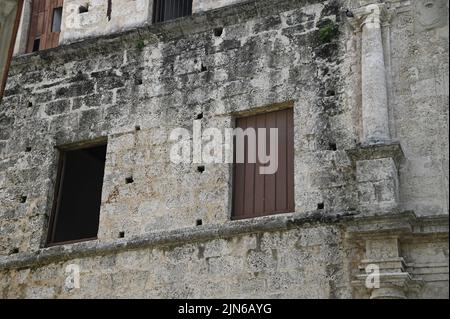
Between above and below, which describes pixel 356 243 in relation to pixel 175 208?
below

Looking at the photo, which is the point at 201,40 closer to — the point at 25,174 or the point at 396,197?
the point at 25,174

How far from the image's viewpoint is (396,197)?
28.4ft

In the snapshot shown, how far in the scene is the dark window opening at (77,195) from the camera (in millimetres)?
11125

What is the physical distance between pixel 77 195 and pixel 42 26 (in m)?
2.67

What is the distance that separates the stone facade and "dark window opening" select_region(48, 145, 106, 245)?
185 mm

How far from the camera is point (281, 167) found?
9.80 meters

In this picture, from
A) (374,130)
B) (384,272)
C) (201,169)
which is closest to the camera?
(384,272)

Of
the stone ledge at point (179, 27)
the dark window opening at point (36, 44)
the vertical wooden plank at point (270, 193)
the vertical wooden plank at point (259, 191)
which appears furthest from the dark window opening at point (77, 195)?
the vertical wooden plank at point (270, 193)

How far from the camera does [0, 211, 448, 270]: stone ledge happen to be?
852 centimetres

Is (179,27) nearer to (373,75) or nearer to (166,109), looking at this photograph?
(166,109)

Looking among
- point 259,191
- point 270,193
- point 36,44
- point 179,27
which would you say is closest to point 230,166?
point 259,191
